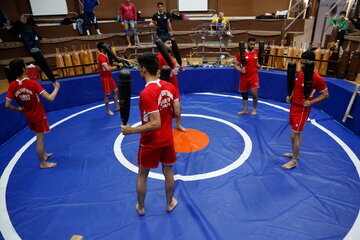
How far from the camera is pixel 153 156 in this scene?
275 centimetres

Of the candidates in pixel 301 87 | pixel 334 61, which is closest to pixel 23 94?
pixel 301 87

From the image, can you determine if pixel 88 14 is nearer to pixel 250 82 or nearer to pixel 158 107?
pixel 250 82

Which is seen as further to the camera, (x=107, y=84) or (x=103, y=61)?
(x=107, y=84)

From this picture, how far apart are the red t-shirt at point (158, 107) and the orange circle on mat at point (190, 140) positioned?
2096 mm

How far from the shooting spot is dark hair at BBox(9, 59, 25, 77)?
3.58 metres

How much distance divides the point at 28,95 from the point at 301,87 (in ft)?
13.9

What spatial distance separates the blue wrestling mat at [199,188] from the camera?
3033 mm

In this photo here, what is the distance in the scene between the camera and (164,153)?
2.85 meters

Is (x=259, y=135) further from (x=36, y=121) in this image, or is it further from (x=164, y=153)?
(x=36, y=121)

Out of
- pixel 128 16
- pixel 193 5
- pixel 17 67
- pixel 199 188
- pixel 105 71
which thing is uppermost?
pixel 193 5

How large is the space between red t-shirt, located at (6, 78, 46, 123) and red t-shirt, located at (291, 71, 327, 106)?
157 inches

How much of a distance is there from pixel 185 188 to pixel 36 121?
2.65 meters

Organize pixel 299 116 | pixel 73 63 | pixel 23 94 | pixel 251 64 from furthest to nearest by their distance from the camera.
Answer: pixel 73 63 → pixel 251 64 → pixel 299 116 → pixel 23 94

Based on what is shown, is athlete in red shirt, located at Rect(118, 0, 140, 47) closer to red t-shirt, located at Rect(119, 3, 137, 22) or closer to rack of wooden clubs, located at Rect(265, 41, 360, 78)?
red t-shirt, located at Rect(119, 3, 137, 22)
